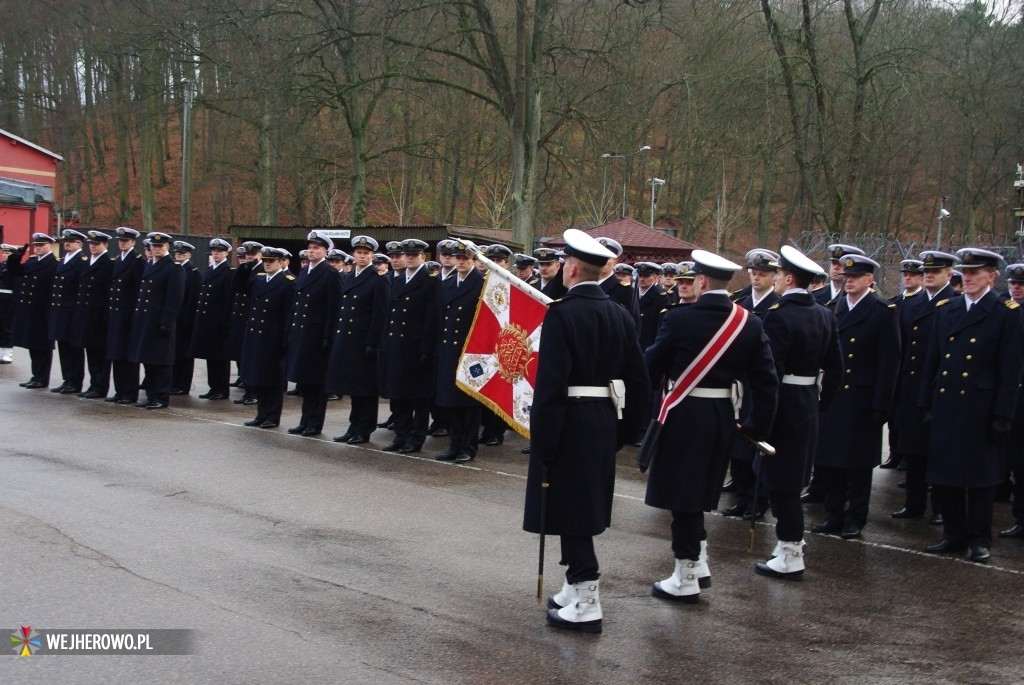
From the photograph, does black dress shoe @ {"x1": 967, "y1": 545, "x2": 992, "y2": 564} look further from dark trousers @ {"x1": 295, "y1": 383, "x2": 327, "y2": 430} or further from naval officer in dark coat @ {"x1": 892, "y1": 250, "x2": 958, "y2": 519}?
dark trousers @ {"x1": 295, "y1": 383, "x2": 327, "y2": 430}

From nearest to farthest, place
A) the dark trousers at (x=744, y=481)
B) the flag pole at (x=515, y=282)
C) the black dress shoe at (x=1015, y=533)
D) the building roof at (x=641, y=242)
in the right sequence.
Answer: the flag pole at (x=515, y=282), the black dress shoe at (x=1015, y=533), the dark trousers at (x=744, y=481), the building roof at (x=641, y=242)

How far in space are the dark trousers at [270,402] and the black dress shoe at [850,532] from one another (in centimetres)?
662

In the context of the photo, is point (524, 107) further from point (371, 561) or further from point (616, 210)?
point (616, 210)

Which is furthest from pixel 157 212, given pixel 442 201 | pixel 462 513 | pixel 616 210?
pixel 462 513

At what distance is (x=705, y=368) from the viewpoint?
238 inches

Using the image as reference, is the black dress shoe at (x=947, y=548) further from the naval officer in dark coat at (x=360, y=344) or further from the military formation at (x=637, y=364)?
the naval officer in dark coat at (x=360, y=344)

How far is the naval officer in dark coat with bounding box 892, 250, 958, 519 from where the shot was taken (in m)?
9.08

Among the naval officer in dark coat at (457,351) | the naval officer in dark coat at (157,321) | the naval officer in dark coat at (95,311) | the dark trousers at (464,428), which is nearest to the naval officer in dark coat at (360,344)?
the naval officer in dark coat at (457,351)

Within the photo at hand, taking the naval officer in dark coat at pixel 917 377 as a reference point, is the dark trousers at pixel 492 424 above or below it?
below

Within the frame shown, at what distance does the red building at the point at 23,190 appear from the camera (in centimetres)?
2984

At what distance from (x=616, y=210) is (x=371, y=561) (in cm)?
4350

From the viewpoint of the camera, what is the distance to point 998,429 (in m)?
7.41

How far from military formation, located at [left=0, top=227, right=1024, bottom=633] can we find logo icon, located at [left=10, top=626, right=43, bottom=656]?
2490 mm

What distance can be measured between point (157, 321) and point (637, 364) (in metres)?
9.05
